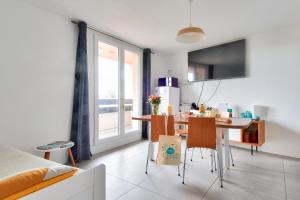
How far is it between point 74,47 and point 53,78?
2.27 ft

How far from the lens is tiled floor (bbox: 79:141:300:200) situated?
1.90 m

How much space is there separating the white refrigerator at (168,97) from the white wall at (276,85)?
1452 mm

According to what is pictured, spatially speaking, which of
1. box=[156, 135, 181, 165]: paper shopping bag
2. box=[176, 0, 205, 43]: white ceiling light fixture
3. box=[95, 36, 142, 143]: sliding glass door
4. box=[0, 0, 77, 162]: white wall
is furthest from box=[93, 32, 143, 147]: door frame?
box=[176, 0, 205, 43]: white ceiling light fixture

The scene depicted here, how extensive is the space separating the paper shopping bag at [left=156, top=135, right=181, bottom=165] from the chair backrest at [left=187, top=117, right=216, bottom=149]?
0.58ft

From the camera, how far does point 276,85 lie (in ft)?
10.6

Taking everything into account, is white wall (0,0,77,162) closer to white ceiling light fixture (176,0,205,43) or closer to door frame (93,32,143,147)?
door frame (93,32,143,147)

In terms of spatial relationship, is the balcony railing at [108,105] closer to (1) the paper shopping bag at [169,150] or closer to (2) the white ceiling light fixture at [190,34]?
(1) the paper shopping bag at [169,150]

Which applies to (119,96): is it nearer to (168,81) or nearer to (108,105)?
(108,105)

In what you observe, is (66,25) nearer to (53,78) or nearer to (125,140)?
(53,78)

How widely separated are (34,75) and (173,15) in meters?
2.35

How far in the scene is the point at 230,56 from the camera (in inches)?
148

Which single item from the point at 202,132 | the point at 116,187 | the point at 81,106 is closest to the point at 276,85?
the point at 202,132

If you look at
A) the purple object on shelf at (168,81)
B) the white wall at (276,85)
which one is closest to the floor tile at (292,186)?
the white wall at (276,85)

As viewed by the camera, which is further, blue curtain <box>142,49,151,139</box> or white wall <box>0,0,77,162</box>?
blue curtain <box>142,49,151,139</box>
